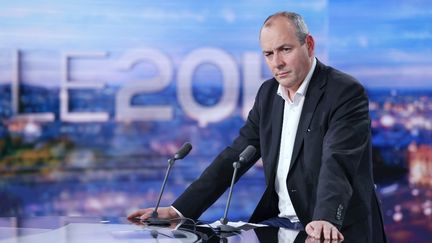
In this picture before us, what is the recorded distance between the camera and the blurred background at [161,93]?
468 cm

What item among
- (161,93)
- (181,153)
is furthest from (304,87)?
(161,93)

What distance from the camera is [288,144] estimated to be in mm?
3105

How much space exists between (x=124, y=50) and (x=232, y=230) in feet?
7.46

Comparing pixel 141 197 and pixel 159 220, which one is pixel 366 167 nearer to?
pixel 159 220

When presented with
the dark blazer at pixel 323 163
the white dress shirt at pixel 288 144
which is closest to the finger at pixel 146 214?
the dark blazer at pixel 323 163

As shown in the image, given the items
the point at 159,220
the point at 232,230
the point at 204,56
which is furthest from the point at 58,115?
the point at 232,230

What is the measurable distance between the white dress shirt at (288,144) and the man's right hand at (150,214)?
44 cm

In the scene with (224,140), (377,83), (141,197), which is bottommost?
(141,197)

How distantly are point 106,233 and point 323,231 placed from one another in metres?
0.76

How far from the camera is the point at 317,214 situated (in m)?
2.66

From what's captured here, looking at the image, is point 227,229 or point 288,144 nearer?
point 227,229

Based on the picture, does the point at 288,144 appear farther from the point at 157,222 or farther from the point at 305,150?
the point at 157,222

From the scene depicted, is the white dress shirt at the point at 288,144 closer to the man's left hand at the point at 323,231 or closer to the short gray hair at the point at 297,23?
the short gray hair at the point at 297,23

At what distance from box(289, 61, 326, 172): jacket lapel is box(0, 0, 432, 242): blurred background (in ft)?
5.66
